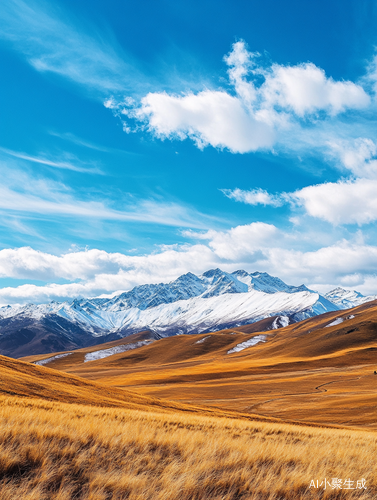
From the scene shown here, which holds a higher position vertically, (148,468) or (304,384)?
(148,468)

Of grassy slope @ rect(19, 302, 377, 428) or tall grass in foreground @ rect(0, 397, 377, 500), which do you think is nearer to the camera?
tall grass in foreground @ rect(0, 397, 377, 500)

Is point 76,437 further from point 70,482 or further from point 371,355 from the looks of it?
point 371,355

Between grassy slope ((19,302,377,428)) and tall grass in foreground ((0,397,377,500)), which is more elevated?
tall grass in foreground ((0,397,377,500))

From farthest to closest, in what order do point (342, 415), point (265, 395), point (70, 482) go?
point (265, 395)
point (342, 415)
point (70, 482)

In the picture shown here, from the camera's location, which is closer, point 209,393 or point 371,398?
point 371,398

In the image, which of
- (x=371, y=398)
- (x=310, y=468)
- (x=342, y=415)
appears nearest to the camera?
(x=310, y=468)

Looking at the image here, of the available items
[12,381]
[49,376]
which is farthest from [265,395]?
[12,381]

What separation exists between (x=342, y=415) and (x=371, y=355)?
9144 cm

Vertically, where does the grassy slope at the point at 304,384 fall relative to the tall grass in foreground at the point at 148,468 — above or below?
below

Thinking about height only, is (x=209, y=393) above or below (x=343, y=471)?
below

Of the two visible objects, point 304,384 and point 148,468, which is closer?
point 148,468

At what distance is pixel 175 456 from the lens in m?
7.35

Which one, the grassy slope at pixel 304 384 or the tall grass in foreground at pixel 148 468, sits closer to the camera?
the tall grass in foreground at pixel 148 468

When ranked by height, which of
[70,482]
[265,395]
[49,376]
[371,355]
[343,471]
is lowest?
[371,355]
